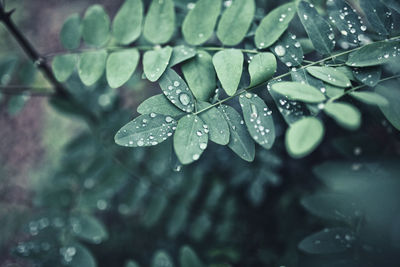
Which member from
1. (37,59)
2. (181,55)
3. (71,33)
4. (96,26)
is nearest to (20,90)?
(37,59)

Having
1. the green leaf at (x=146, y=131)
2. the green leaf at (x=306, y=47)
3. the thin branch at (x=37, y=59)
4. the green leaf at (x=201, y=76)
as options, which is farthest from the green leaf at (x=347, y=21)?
the thin branch at (x=37, y=59)

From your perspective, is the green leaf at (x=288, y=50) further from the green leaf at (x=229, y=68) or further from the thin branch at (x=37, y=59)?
the thin branch at (x=37, y=59)

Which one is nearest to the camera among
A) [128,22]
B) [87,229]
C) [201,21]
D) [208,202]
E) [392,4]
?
[392,4]

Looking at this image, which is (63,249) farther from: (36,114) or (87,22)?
(36,114)

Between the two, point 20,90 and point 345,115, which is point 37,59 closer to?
point 20,90

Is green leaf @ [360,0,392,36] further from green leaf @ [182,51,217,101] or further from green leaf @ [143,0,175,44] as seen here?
green leaf @ [143,0,175,44]

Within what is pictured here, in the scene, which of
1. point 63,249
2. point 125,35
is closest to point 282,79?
point 125,35
